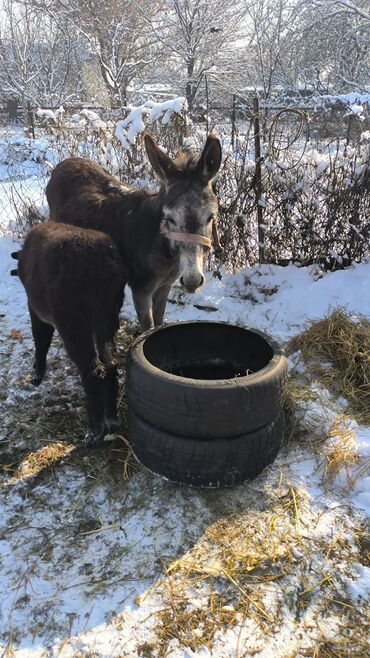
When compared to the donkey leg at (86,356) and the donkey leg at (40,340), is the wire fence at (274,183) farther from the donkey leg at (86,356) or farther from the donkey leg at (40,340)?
the donkey leg at (86,356)

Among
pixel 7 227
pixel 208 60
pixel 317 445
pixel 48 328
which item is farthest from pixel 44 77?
pixel 317 445

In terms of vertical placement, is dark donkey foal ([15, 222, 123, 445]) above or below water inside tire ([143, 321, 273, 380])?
above

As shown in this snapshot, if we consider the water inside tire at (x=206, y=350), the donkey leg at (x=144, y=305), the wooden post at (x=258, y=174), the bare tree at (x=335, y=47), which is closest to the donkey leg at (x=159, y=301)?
the donkey leg at (x=144, y=305)

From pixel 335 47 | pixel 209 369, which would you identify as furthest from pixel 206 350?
pixel 335 47

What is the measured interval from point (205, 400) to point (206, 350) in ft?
3.34

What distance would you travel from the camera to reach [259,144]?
539 cm

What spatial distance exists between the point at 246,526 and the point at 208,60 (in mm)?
24501

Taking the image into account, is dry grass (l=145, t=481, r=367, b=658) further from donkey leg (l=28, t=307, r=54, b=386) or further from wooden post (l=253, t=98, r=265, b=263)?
wooden post (l=253, t=98, r=265, b=263)

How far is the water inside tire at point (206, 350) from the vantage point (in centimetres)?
343

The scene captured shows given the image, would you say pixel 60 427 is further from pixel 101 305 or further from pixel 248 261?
pixel 248 261

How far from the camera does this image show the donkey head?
3162mm

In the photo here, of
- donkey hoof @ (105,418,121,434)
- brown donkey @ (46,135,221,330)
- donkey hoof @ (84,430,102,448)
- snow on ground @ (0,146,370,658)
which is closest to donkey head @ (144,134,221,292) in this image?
brown donkey @ (46,135,221,330)

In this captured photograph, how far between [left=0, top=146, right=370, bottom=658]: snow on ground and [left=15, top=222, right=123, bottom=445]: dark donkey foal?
1.69 ft

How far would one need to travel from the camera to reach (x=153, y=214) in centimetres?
370
